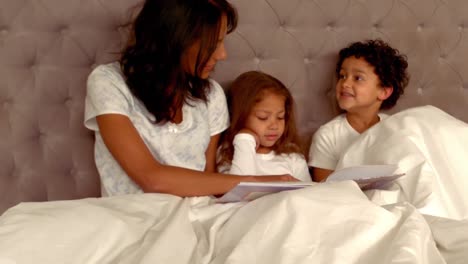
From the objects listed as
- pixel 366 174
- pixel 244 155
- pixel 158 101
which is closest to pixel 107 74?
pixel 158 101

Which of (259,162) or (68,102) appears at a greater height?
(68,102)

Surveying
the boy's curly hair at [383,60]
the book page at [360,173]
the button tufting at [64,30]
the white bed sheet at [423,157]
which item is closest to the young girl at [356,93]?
the boy's curly hair at [383,60]

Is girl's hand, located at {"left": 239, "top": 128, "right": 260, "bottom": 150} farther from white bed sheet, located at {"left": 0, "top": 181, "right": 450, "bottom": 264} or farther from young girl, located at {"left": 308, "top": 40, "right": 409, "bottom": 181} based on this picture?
white bed sheet, located at {"left": 0, "top": 181, "right": 450, "bottom": 264}

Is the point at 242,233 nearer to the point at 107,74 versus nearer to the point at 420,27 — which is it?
the point at 107,74

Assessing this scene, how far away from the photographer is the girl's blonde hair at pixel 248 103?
6.16 feet

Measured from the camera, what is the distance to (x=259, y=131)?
6.24 feet

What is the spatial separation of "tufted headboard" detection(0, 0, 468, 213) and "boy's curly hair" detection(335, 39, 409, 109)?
7 centimetres

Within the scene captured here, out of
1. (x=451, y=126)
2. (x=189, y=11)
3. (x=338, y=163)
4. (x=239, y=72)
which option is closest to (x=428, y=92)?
(x=451, y=126)

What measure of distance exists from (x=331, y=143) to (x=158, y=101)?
0.65 meters

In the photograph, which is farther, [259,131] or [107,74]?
[259,131]

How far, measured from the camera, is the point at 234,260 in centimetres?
115

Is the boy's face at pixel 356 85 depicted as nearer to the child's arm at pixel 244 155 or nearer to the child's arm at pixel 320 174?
the child's arm at pixel 320 174

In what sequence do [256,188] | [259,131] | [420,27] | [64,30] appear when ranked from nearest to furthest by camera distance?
[256,188] → [64,30] → [259,131] → [420,27]

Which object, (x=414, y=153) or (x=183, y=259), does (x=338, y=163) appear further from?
(x=183, y=259)
